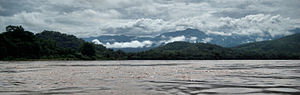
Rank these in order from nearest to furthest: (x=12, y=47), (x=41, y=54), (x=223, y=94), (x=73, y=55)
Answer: (x=223, y=94)
(x=12, y=47)
(x=41, y=54)
(x=73, y=55)

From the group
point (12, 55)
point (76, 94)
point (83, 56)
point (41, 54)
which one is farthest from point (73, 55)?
point (76, 94)

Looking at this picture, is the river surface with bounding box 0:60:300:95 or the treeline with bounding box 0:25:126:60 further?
the treeline with bounding box 0:25:126:60

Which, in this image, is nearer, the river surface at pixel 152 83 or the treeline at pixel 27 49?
the river surface at pixel 152 83

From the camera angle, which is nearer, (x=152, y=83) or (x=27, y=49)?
(x=152, y=83)

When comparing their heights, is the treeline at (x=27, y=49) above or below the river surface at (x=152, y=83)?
above

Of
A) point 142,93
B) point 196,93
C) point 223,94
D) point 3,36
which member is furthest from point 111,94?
point 3,36

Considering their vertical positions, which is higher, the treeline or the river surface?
the treeline

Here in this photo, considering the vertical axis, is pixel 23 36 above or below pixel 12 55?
above

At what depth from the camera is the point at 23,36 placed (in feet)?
575

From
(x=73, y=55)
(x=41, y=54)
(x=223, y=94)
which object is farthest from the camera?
(x=73, y=55)

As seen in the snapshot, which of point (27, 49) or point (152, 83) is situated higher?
point (27, 49)

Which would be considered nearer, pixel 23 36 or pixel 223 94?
pixel 223 94

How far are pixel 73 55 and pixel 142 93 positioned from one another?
592 feet

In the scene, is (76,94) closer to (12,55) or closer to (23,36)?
(12,55)
